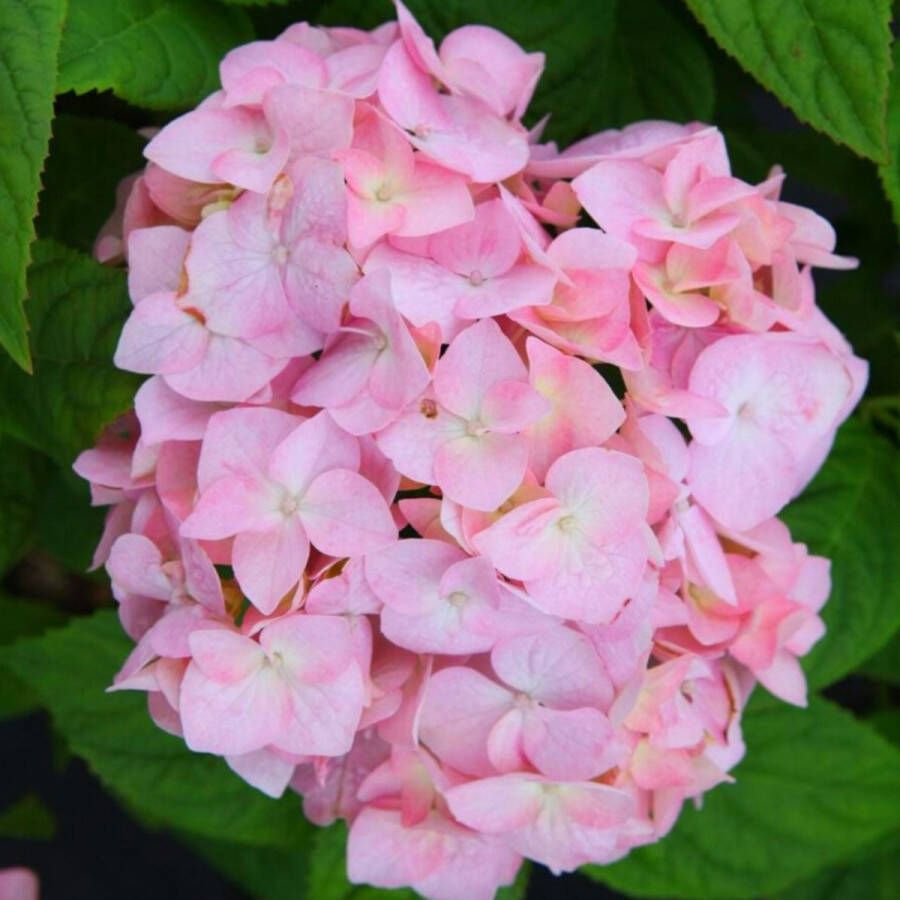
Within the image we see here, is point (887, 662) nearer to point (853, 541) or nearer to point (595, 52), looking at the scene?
point (853, 541)

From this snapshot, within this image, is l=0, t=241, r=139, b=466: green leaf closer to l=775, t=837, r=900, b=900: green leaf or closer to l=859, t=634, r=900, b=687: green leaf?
l=859, t=634, r=900, b=687: green leaf

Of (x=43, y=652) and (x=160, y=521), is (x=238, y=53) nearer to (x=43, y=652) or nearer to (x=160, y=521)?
(x=160, y=521)

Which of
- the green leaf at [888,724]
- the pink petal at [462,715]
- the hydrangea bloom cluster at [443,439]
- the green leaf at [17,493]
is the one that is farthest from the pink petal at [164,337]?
the green leaf at [888,724]

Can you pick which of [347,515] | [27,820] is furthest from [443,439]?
[27,820]

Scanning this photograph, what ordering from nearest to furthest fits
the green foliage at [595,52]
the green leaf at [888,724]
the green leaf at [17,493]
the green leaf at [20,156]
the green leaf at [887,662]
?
the green leaf at [20,156] → the green foliage at [595,52] → the green leaf at [17,493] → the green leaf at [887,662] → the green leaf at [888,724]

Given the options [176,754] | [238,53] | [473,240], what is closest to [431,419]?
[473,240]

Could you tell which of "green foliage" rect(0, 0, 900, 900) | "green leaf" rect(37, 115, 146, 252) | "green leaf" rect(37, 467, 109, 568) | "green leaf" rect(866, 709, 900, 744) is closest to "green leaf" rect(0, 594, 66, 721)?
"green foliage" rect(0, 0, 900, 900)

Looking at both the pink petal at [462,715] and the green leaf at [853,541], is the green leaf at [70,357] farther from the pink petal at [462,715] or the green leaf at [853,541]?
the green leaf at [853,541]
